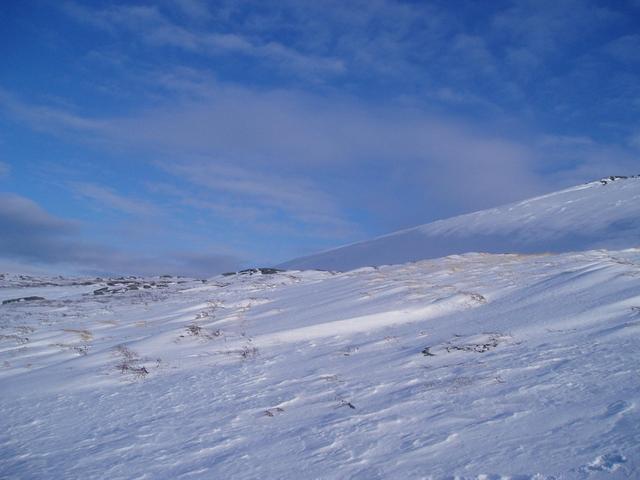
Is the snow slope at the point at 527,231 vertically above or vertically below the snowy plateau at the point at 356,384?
above

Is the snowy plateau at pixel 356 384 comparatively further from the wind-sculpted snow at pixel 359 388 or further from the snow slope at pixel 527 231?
the snow slope at pixel 527 231

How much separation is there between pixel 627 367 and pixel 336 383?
2920 mm

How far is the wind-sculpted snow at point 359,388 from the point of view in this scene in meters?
3.63

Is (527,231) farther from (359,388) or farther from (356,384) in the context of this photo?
(359,388)

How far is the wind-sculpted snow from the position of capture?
11.9ft

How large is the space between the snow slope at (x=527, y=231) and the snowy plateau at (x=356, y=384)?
499 centimetres

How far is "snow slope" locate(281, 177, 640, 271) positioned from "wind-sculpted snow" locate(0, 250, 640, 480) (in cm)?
720

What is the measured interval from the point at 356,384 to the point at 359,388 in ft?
0.49

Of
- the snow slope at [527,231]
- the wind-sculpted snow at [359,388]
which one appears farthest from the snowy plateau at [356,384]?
the snow slope at [527,231]

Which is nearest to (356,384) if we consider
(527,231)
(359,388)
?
(359,388)

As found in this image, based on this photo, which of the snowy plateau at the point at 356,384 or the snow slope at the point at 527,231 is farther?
the snow slope at the point at 527,231

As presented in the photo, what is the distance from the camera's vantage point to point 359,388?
212 inches

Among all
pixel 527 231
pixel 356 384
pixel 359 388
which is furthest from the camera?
pixel 527 231

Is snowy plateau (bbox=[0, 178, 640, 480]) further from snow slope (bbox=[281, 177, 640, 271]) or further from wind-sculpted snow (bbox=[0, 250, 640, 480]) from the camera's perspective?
snow slope (bbox=[281, 177, 640, 271])
